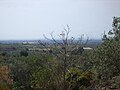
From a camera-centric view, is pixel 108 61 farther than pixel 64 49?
Yes

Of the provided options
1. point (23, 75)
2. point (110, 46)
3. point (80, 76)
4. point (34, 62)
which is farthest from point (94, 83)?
point (23, 75)

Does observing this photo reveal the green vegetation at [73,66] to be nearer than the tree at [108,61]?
Yes

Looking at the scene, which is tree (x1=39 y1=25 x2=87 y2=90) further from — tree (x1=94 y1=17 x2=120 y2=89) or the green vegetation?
tree (x1=94 y1=17 x2=120 y2=89)

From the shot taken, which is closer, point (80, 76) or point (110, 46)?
point (110, 46)

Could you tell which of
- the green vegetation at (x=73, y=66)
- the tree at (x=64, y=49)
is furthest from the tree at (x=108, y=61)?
the tree at (x=64, y=49)

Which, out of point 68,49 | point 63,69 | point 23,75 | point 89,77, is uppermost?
point 68,49

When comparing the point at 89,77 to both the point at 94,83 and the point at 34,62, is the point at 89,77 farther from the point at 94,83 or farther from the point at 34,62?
the point at 34,62

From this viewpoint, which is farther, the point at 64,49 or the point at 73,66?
the point at 73,66

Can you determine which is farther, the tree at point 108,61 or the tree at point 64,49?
the tree at point 108,61

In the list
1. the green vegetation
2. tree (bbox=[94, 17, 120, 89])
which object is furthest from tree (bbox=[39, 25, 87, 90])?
tree (bbox=[94, 17, 120, 89])

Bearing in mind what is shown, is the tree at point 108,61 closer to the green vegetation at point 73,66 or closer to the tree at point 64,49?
the green vegetation at point 73,66

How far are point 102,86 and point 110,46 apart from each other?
2372 millimetres

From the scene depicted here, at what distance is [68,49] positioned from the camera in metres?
12.7

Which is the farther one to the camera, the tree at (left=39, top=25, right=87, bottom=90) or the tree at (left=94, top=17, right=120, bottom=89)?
the tree at (left=94, top=17, right=120, bottom=89)
